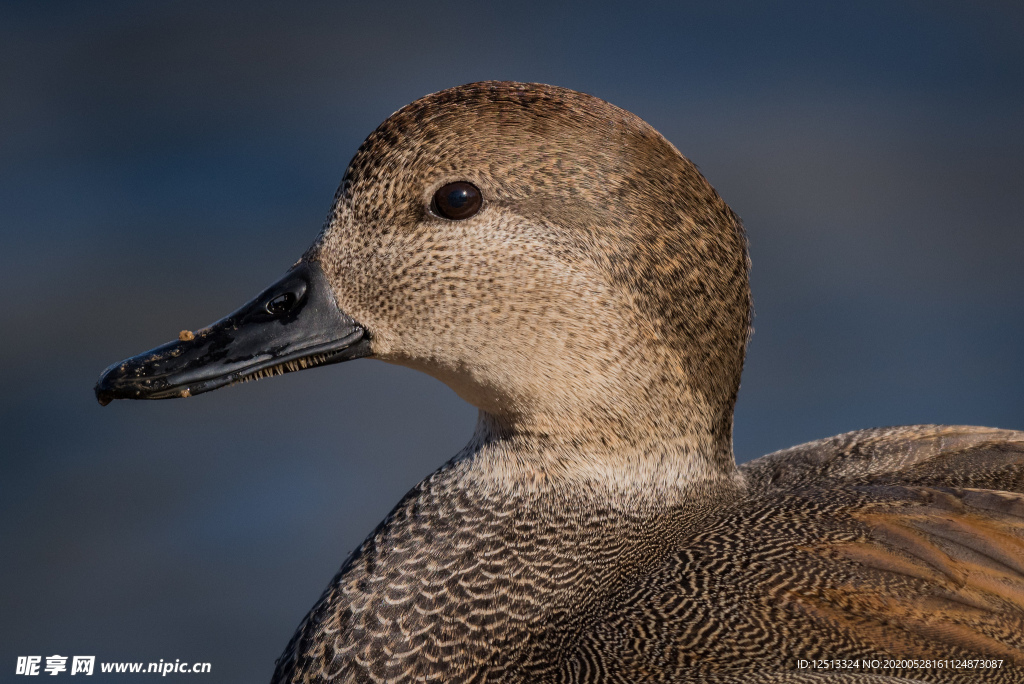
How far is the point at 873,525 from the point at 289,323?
2.74 feet

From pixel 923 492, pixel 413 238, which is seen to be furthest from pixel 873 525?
pixel 413 238

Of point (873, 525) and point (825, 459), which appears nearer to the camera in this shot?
point (873, 525)

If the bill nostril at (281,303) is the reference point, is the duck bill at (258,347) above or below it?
below

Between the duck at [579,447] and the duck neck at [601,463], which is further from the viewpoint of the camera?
Answer: the duck neck at [601,463]


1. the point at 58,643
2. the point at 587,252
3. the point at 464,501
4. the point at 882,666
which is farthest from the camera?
the point at 58,643

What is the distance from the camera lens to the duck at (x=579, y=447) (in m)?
→ 1.37

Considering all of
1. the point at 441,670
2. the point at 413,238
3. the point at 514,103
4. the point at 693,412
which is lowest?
the point at 441,670

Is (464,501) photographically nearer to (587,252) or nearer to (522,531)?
(522,531)

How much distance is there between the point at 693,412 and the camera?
1528mm

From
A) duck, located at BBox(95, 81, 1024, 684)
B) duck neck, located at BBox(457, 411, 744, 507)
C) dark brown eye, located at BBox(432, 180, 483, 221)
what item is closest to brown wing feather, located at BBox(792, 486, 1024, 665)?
duck, located at BBox(95, 81, 1024, 684)

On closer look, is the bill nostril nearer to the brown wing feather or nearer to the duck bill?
the duck bill

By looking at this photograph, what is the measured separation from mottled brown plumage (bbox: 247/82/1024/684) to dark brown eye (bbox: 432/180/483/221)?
1 cm

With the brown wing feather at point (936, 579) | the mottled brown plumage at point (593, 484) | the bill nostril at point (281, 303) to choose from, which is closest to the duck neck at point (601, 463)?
the mottled brown plumage at point (593, 484)

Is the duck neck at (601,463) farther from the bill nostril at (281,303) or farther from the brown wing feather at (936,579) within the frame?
the bill nostril at (281,303)
